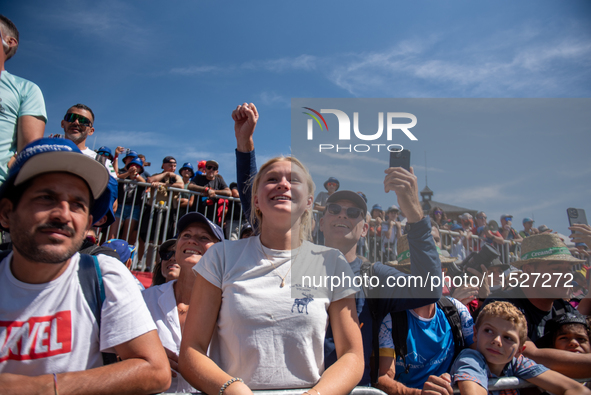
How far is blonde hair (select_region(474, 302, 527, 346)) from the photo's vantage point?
94.4 inches

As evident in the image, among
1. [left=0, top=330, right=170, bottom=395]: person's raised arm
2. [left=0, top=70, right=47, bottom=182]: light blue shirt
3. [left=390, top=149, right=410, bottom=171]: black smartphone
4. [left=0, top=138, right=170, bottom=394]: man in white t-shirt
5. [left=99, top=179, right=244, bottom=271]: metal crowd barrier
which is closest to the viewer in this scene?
[left=0, top=330, right=170, bottom=395]: person's raised arm

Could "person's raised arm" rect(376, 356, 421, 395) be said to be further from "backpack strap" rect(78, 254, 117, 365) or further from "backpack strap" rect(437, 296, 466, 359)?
"backpack strap" rect(78, 254, 117, 365)

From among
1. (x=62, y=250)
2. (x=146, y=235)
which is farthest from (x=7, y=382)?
(x=146, y=235)

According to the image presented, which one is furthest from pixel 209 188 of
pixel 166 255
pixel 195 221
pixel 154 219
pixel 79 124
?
pixel 195 221

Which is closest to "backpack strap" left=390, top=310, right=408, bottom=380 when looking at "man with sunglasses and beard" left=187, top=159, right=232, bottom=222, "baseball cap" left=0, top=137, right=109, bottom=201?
"baseball cap" left=0, top=137, right=109, bottom=201

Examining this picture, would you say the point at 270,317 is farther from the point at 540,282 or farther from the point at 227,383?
the point at 540,282

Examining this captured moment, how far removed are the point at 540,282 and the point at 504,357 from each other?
1103 millimetres

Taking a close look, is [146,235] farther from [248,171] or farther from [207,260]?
[207,260]

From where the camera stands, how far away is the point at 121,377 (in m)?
1.42

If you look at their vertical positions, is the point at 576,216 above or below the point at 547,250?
above

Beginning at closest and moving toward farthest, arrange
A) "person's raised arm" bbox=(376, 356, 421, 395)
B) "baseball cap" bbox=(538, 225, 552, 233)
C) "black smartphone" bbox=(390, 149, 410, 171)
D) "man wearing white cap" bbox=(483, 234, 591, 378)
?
"person's raised arm" bbox=(376, 356, 421, 395), "black smartphone" bbox=(390, 149, 410, 171), "man wearing white cap" bbox=(483, 234, 591, 378), "baseball cap" bbox=(538, 225, 552, 233)

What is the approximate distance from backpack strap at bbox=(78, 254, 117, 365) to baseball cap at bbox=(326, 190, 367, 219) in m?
1.61

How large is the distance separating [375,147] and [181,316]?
1824 millimetres

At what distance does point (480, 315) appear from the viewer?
2521 mm
